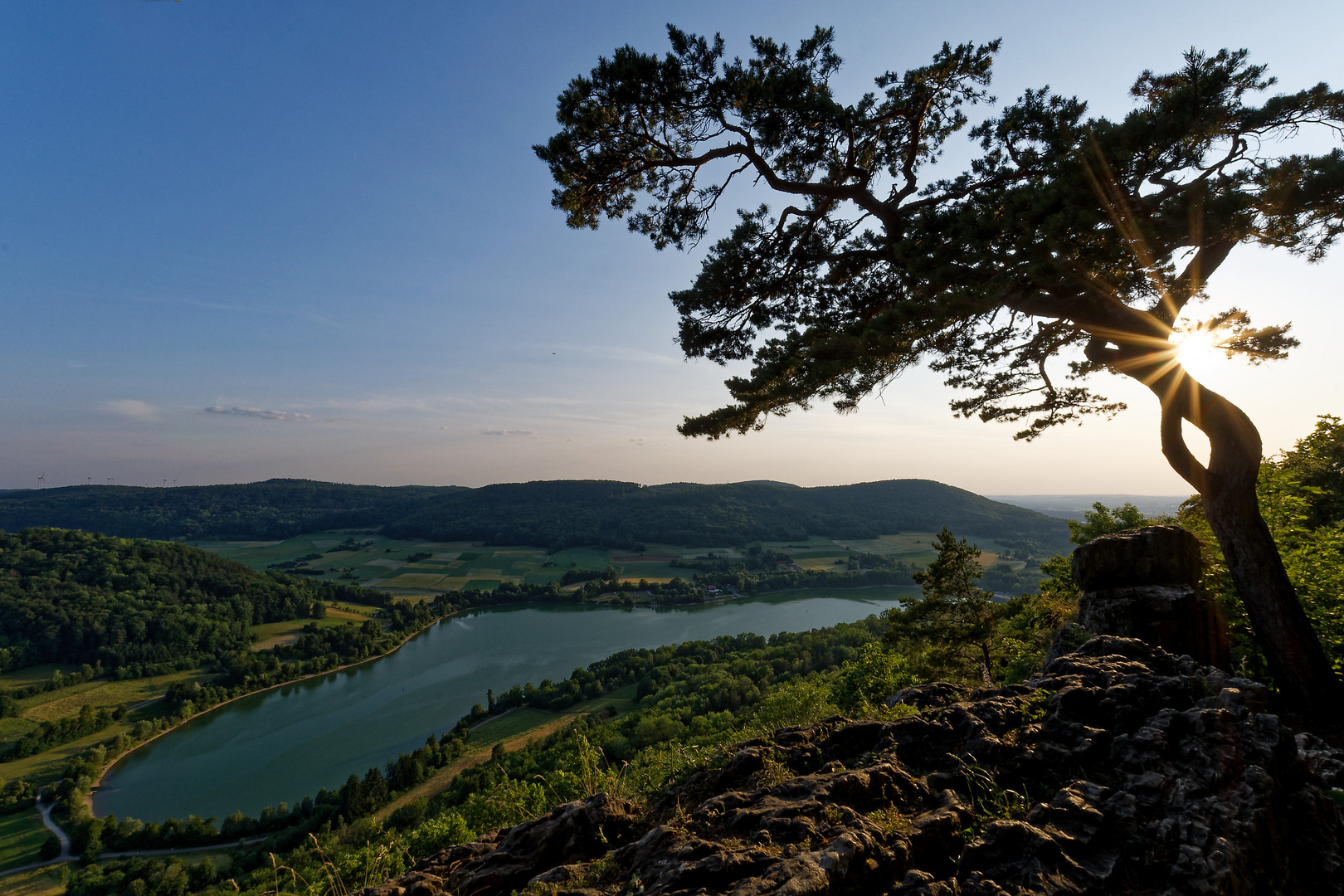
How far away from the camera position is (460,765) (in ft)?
128

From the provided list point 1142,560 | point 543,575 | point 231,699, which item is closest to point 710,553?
point 543,575

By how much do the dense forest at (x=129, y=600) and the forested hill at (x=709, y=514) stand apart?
4451 centimetres

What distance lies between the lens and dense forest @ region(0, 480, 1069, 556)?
120812mm

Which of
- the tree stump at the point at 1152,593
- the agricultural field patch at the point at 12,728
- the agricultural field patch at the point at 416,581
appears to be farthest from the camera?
the agricultural field patch at the point at 416,581

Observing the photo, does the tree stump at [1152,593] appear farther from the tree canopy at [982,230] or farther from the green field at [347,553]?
the green field at [347,553]

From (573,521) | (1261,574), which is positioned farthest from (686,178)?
(573,521)

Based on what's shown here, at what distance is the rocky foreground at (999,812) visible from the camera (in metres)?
2.37

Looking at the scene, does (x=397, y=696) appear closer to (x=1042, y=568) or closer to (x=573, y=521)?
(x=1042, y=568)

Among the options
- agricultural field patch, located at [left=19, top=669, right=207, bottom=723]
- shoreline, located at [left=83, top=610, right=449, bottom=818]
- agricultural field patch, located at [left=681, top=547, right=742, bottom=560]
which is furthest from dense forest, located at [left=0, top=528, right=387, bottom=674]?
agricultural field patch, located at [left=681, top=547, right=742, bottom=560]

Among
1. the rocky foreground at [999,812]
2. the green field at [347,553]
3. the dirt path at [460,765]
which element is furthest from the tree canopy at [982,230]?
the green field at [347,553]

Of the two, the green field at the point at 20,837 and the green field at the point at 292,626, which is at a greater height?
the green field at the point at 292,626

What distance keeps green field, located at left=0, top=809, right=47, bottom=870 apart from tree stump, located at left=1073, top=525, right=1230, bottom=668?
6185 cm

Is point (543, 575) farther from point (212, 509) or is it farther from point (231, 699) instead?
point (212, 509)

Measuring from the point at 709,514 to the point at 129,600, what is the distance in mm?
111660
